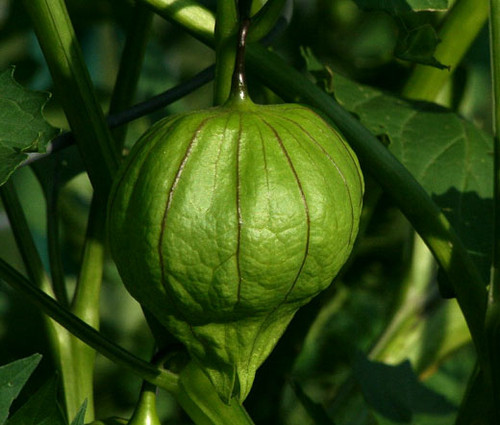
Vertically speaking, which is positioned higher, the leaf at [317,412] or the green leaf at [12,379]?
the green leaf at [12,379]

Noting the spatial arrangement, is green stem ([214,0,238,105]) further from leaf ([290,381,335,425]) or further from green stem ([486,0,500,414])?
leaf ([290,381,335,425])

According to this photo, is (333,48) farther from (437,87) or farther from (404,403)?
(404,403)

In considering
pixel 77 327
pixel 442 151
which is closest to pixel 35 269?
pixel 77 327

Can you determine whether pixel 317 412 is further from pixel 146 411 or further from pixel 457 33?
pixel 457 33

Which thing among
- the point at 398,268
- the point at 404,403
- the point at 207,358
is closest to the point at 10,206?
the point at 207,358

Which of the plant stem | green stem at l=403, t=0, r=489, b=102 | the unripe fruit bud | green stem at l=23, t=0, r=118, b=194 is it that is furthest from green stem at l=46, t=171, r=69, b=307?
green stem at l=403, t=0, r=489, b=102

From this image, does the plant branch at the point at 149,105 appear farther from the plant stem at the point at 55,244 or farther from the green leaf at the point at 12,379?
the green leaf at the point at 12,379

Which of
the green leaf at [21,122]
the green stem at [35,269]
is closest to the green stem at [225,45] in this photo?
the green leaf at [21,122]
